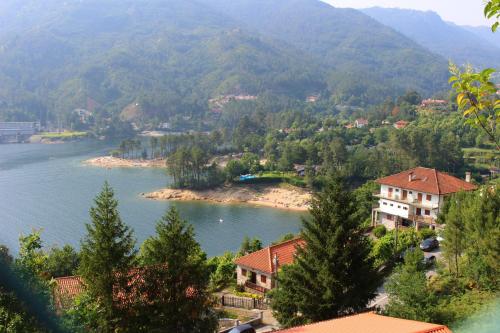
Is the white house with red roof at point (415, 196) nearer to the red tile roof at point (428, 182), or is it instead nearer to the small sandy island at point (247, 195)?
the red tile roof at point (428, 182)

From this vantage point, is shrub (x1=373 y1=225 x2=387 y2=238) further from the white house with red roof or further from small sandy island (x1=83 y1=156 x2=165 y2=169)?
small sandy island (x1=83 y1=156 x2=165 y2=169)

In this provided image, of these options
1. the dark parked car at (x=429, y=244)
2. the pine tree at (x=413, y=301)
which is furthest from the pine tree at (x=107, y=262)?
the dark parked car at (x=429, y=244)

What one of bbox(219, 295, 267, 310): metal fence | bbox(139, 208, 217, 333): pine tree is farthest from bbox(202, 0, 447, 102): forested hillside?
bbox(139, 208, 217, 333): pine tree

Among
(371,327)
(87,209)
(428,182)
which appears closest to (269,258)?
(371,327)

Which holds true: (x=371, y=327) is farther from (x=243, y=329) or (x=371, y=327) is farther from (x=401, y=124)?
(x=401, y=124)

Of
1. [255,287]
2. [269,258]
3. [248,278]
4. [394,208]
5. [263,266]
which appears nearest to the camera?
[263,266]

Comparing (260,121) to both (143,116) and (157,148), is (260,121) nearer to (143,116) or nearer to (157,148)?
(157,148)

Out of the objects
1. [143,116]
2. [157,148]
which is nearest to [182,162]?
[157,148]
